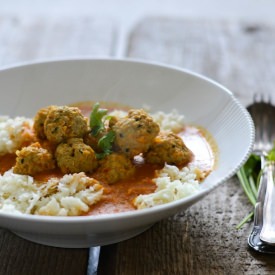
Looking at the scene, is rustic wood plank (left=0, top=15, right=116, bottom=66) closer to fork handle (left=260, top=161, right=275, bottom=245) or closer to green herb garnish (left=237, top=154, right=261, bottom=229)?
green herb garnish (left=237, top=154, right=261, bottom=229)

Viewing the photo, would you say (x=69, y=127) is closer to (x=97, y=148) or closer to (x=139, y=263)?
(x=97, y=148)

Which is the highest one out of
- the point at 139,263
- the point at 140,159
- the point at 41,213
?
the point at 140,159

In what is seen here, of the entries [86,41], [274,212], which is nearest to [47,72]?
[86,41]

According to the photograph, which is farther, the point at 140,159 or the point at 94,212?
the point at 140,159

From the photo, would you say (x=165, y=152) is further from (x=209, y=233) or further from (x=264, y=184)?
(x=264, y=184)

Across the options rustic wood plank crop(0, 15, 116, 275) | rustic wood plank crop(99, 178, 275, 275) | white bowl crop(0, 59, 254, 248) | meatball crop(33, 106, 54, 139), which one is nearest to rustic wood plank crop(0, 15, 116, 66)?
rustic wood plank crop(0, 15, 116, 275)
